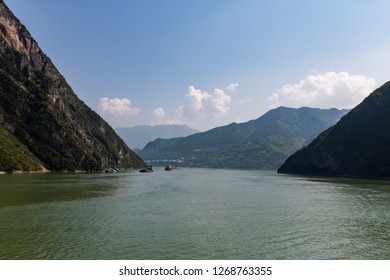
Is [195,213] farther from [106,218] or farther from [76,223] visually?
[76,223]

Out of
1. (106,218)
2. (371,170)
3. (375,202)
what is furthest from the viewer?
(371,170)
